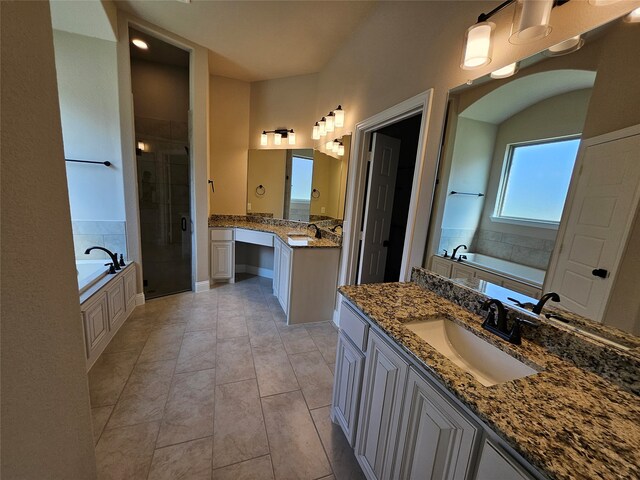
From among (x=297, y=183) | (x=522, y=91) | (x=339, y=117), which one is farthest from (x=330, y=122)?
(x=522, y=91)

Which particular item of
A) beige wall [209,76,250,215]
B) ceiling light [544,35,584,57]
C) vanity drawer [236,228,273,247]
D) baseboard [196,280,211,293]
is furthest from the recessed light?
ceiling light [544,35,584,57]

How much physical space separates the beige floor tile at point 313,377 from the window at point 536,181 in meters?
1.61

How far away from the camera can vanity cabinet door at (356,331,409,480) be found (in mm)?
1021

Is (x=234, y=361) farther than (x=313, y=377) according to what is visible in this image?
Yes

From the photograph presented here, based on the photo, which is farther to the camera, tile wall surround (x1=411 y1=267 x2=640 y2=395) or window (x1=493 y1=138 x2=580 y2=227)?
window (x1=493 y1=138 x2=580 y2=227)

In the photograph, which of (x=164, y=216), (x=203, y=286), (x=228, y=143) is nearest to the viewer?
(x=164, y=216)

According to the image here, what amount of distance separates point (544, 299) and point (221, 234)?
11.6 feet

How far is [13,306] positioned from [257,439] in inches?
54.1

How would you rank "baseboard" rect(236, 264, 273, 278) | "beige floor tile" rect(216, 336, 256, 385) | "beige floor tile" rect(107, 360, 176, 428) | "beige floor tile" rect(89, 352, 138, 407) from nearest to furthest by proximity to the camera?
"beige floor tile" rect(107, 360, 176, 428)
"beige floor tile" rect(89, 352, 138, 407)
"beige floor tile" rect(216, 336, 256, 385)
"baseboard" rect(236, 264, 273, 278)

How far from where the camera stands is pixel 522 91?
112 cm

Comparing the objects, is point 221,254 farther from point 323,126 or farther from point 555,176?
point 555,176

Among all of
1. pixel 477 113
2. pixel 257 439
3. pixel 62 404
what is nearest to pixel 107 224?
pixel 62 404

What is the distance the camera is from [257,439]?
4.84 ft

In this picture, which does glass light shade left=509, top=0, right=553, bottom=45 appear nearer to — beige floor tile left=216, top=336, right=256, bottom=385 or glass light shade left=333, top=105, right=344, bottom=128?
glass light shade left=333, top=105, right=344, bottom=128
